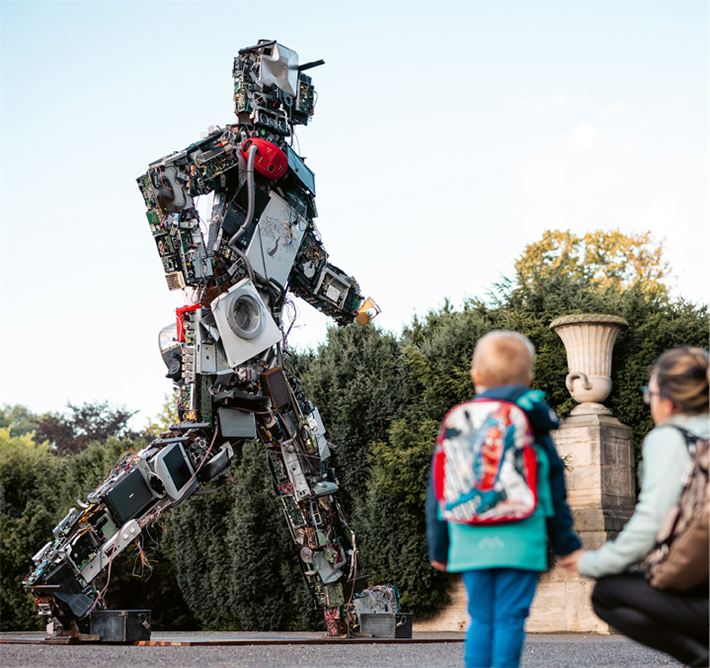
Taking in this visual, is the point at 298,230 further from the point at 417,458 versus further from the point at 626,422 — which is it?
the point at 626,422

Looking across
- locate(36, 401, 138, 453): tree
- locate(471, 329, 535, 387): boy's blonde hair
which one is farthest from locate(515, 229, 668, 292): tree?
locate(471, 329, 535, 387): boy's blonde hair

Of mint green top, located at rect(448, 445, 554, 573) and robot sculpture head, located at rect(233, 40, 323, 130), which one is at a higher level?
robot sculpture head, located at rect(233, 40, 323, 130)

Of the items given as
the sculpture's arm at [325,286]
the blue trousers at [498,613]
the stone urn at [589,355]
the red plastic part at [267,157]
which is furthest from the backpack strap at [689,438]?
the stone urn at [589,355]

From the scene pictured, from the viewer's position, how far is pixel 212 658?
4.81 m

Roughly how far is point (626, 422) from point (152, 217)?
5.76 m

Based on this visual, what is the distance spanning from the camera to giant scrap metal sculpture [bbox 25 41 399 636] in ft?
20.6

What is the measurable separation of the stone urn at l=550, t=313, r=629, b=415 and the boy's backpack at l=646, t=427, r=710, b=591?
7013 millimetres

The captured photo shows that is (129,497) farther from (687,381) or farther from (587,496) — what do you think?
(587,496)

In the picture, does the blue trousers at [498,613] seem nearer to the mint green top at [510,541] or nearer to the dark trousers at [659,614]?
the mint green top at [510,541]

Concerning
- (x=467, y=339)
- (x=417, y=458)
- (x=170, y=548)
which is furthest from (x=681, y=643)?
(x=170, y=548)

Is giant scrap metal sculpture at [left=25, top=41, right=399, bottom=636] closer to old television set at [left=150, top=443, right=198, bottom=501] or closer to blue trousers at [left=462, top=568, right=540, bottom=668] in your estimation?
old television set at [left=150, top=443, right=198, bottom=501]

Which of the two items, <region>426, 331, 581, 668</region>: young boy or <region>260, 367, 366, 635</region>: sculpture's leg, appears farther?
<region>260, 367, 366, 635</region>: sculpture's leg

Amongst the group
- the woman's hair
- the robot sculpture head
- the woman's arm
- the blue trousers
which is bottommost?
the blue trousers

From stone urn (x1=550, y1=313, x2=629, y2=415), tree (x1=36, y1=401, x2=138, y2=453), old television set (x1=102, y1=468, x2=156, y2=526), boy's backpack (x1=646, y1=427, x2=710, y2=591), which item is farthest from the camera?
tree (x1=36, y1=401, x2=138, y2=453)
